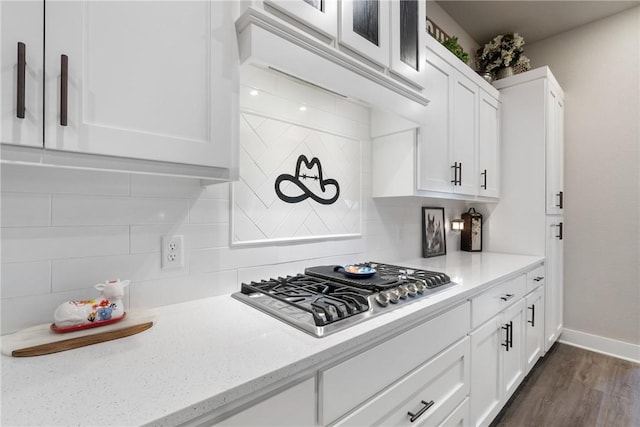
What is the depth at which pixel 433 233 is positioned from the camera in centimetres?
244

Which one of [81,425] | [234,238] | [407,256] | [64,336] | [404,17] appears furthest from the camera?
[407,256]

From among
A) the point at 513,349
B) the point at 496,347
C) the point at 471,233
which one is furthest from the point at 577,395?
the point at 471,233

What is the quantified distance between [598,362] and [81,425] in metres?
3.53

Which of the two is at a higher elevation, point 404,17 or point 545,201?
point 404,17

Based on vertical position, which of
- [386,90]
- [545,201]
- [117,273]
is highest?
[386,90]

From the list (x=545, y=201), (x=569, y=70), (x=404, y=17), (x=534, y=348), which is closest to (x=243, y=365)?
(x=404, y=17)

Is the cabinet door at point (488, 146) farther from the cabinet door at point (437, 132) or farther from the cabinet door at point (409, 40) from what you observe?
the cabinet door at point (409, 40)

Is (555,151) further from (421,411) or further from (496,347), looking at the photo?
(421,411)

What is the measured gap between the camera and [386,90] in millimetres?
1452

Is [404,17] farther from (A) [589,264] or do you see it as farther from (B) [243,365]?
(A) [589,264]

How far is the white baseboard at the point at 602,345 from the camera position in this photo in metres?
2.63

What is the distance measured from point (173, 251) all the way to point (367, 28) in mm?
1216

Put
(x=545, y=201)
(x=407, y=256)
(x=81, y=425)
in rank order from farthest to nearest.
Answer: (x=545, y=201) < (x=407, y=256) < (x=81, y=425)

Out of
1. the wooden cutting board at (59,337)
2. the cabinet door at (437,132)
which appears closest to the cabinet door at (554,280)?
the cabinet door at (437,132)
